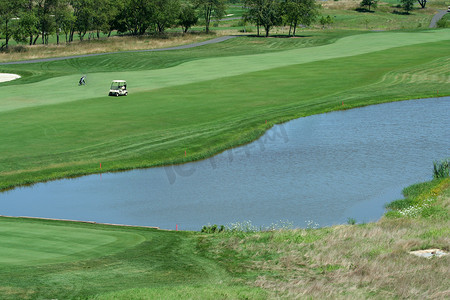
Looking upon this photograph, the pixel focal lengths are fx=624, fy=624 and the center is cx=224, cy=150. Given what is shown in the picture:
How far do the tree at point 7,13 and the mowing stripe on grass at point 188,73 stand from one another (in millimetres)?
46003

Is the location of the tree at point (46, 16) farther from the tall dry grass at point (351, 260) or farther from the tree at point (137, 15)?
the tall dry grass at point (351, 260)

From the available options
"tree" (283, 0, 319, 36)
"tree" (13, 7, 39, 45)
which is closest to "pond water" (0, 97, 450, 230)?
"tree" (13, 7, 39, 45)

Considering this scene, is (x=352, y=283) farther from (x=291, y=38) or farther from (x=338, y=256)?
(x=291, y=38)

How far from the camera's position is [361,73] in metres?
85.6

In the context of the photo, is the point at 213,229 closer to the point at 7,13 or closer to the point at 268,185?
the point at 268,185

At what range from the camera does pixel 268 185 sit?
38.5 meters

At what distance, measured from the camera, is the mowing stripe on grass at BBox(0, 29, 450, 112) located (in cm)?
7406

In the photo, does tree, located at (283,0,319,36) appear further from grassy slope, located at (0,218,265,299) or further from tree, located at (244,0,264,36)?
grassy slope, located at (0,218,265,299)

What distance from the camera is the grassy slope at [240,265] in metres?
18.3

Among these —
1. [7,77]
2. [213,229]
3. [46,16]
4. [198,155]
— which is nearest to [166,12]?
[46,16]

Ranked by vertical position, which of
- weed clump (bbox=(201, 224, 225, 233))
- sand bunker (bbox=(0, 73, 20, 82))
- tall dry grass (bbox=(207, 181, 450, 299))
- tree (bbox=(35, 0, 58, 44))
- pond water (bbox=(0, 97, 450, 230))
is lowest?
sand bunker (bbox=(0, 73, 20, 82))

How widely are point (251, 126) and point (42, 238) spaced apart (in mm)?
32866

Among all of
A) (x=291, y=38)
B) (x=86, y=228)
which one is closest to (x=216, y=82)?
(x=86, y=228)

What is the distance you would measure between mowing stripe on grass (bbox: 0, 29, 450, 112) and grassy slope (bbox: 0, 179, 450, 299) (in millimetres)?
45960
